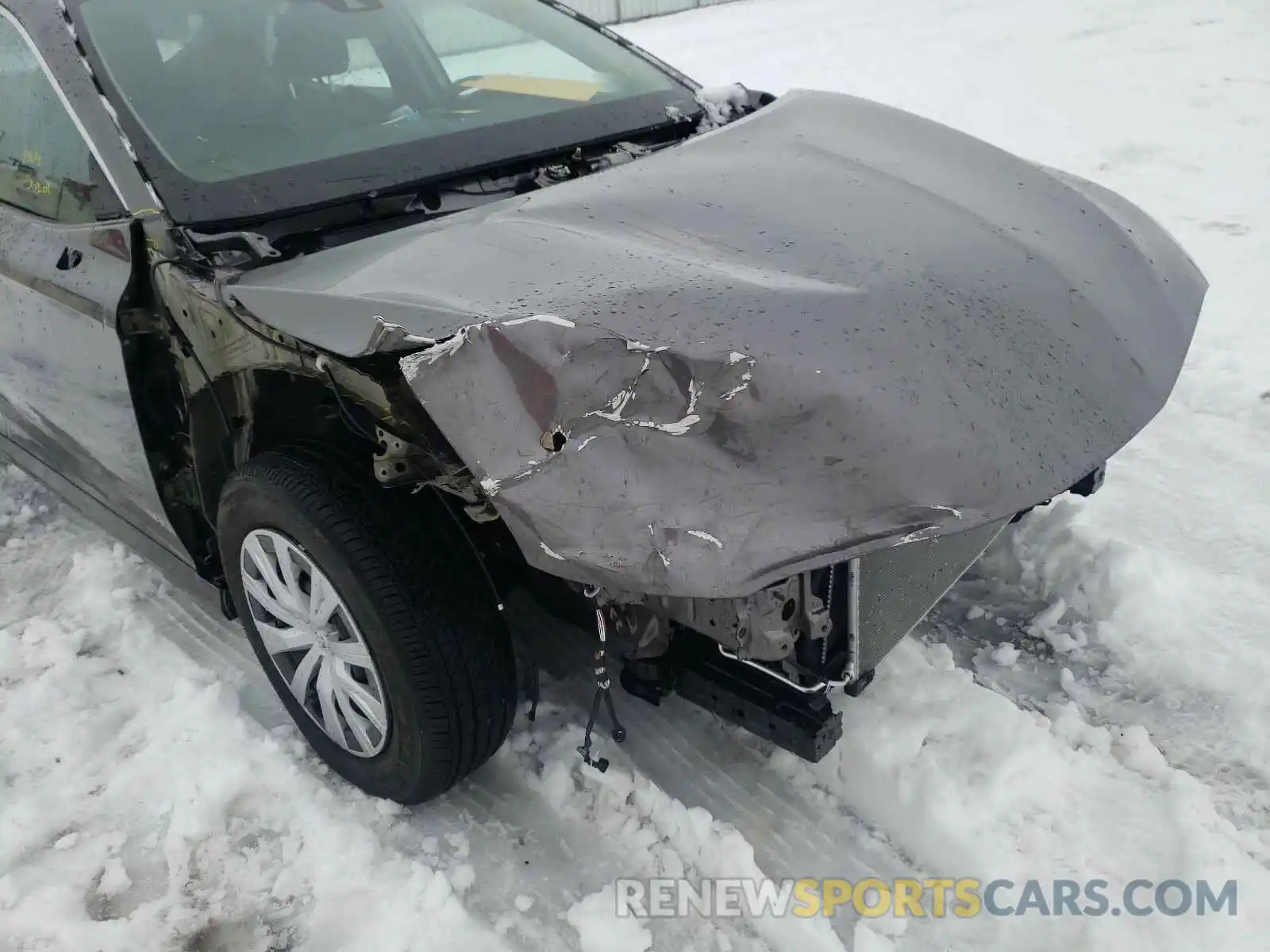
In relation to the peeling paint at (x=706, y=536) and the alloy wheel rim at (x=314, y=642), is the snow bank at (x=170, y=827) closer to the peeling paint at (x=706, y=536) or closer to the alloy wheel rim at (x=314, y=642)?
the alloy wheel rim at (x=314, y=642)

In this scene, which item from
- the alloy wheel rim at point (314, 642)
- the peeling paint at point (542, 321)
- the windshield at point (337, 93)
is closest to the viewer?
the peeling paint at point (542, 321)

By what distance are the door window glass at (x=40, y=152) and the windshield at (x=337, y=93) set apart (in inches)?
5.4

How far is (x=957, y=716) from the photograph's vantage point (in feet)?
7.25

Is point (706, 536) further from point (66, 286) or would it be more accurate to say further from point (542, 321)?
point (66, 286)

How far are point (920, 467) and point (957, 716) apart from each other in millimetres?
1025

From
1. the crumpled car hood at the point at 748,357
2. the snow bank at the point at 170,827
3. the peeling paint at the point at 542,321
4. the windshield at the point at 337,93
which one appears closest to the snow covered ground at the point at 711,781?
the snow bank at the point at 170,827

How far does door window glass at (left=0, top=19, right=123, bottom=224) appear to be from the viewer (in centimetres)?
218

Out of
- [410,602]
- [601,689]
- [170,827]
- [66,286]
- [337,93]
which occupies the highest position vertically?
[337,93]

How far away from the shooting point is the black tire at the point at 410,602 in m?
1.83

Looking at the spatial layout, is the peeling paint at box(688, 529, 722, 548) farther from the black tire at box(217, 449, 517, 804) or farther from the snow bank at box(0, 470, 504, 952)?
the snow bank at box(0, 470, 504, 952)

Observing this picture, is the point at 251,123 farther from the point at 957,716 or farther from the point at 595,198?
the point at 957,716

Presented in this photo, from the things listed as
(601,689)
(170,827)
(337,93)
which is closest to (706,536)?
(601,689)

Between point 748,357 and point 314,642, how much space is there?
3.90 feet

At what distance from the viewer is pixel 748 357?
1501 mm
